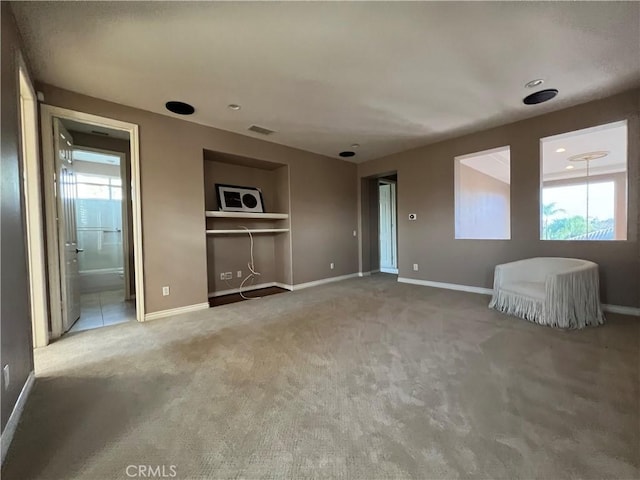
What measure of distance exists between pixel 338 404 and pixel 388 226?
19.9ft

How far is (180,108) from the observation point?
3223mm

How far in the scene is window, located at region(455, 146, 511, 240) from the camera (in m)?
4.76

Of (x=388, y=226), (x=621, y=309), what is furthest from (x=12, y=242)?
(x=388, y=226)

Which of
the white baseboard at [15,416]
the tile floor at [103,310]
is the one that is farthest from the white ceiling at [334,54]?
the tile floor at [103,310]

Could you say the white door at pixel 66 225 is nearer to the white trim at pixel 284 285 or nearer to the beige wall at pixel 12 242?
the beige wall at pixel 12 242

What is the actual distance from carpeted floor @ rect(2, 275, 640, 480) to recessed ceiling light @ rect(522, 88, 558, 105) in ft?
8.58

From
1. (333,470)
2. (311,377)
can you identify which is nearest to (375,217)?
(311,377)

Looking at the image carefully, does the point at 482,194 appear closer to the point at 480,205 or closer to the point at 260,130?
the point at 480,205

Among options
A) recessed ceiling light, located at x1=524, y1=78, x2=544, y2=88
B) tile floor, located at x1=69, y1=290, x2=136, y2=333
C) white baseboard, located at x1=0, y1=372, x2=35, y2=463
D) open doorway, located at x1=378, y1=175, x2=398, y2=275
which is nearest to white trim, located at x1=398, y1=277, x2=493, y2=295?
open doorway, located at x1=378, y1=175, x2=398, y2=275

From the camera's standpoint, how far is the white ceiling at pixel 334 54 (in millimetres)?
1818

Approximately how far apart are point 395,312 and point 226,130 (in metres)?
3.55

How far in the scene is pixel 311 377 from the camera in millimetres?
1920

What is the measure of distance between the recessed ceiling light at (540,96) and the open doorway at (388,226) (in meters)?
3.92

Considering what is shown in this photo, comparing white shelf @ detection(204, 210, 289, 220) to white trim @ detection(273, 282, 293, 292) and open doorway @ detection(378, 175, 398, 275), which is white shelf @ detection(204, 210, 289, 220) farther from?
open doorway @ detection(378, 175, 398, 275)
